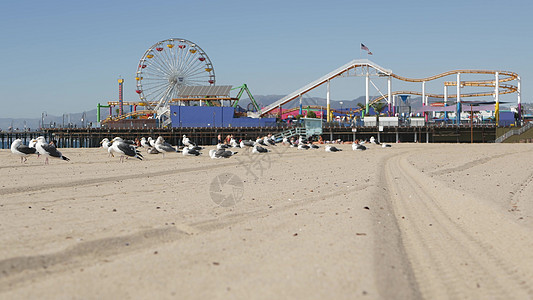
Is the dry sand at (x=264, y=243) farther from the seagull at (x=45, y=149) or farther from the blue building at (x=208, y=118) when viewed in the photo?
the blue building at (x=208, y=118)

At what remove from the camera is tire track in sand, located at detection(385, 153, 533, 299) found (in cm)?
460

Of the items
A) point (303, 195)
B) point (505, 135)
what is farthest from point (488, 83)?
point (303, 195)

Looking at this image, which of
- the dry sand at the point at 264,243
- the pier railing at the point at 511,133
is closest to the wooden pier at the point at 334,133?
the pier railing at the point at 511,133

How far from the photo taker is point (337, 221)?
24.7 ft

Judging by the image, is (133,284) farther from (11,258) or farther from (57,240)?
(57,240)

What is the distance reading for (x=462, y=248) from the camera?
6.12m

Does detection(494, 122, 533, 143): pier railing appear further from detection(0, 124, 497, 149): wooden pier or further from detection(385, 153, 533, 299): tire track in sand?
detection(385, 153, 533, 299): tire track in sand

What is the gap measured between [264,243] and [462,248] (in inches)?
101

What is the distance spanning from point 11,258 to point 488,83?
91.3 m

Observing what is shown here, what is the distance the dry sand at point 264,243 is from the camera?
14.5ft

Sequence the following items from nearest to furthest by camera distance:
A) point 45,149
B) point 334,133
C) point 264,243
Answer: point 264,243, point 45,149, point 334,133

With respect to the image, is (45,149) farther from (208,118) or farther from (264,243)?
(208,118)

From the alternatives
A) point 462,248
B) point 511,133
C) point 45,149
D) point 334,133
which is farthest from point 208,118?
point 462,248

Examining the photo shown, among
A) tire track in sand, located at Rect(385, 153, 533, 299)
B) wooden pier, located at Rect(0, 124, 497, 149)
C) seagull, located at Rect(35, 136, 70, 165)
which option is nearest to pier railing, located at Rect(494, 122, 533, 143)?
wooden pier, located at Rect(0, 124, 497, 149)
